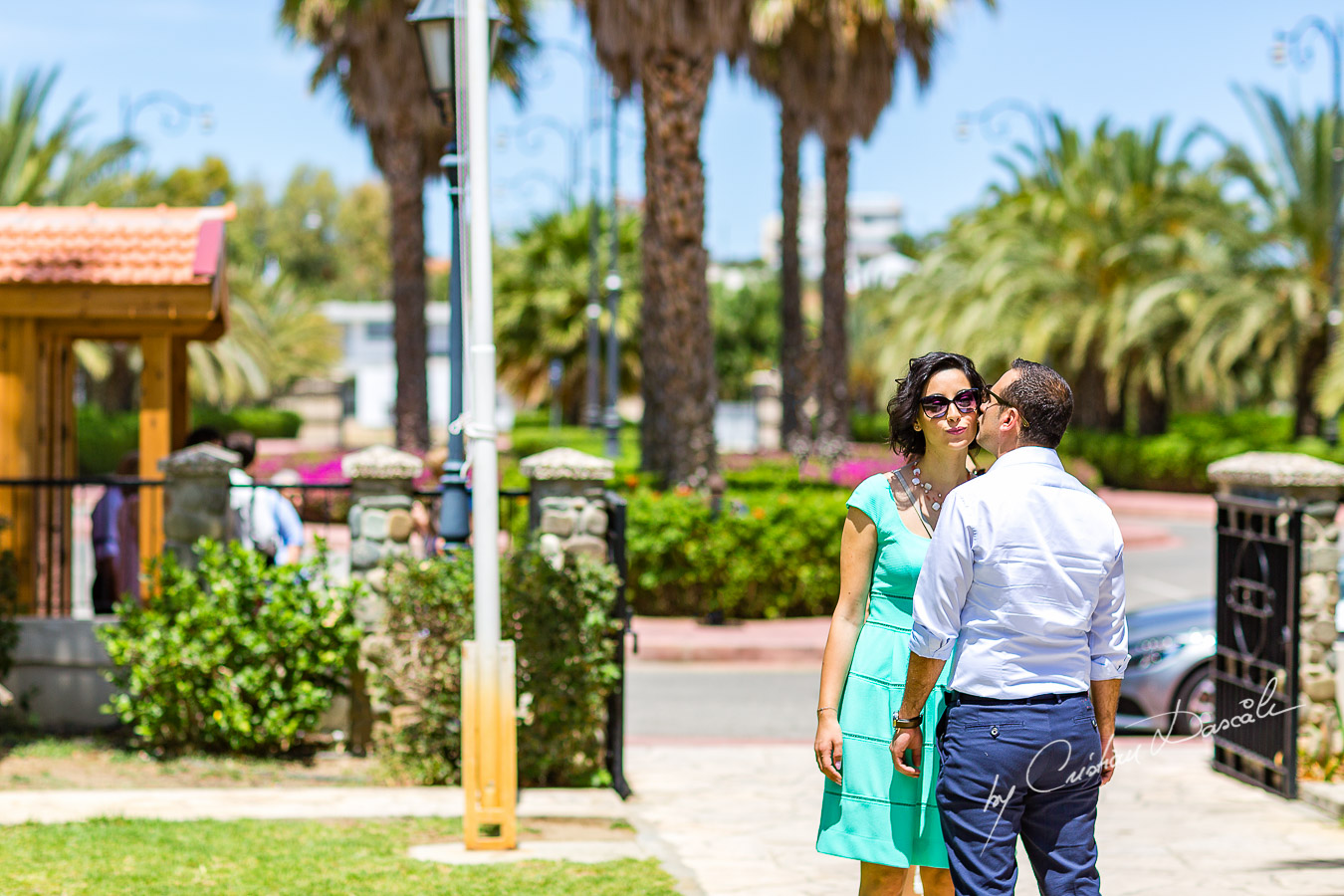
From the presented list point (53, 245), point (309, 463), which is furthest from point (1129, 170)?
point (53, 245)

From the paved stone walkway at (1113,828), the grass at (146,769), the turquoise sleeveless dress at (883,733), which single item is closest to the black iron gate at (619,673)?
the paved stone walkway at (1113,828)

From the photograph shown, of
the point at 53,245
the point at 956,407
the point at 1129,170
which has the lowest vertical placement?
the point at 956,407

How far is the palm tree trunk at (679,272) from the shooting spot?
1616 cm

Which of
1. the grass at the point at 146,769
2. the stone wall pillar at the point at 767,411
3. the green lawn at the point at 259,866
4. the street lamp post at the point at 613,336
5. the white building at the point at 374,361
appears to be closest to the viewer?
the green lawn at the point at 259,866

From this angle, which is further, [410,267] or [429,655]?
[410,267]

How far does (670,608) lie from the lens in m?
14.8

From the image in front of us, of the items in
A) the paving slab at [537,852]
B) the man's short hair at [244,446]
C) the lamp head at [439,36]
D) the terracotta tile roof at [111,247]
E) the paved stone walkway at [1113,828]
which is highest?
the lamp head at [439,36]

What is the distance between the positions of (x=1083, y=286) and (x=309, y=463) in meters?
18.0

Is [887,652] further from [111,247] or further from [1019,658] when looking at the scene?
[111,247]

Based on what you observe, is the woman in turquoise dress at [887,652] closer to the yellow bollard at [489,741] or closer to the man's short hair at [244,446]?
the yellow bollard at [489,741]

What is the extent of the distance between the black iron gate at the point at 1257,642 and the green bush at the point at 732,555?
258 inches

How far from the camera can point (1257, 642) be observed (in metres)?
7.53

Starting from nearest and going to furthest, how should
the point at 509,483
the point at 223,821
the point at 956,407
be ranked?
the point at 956,407 < the point at 223,821 < the point at 509,483

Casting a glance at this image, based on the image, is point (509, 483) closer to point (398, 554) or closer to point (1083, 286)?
point (398, 554)
